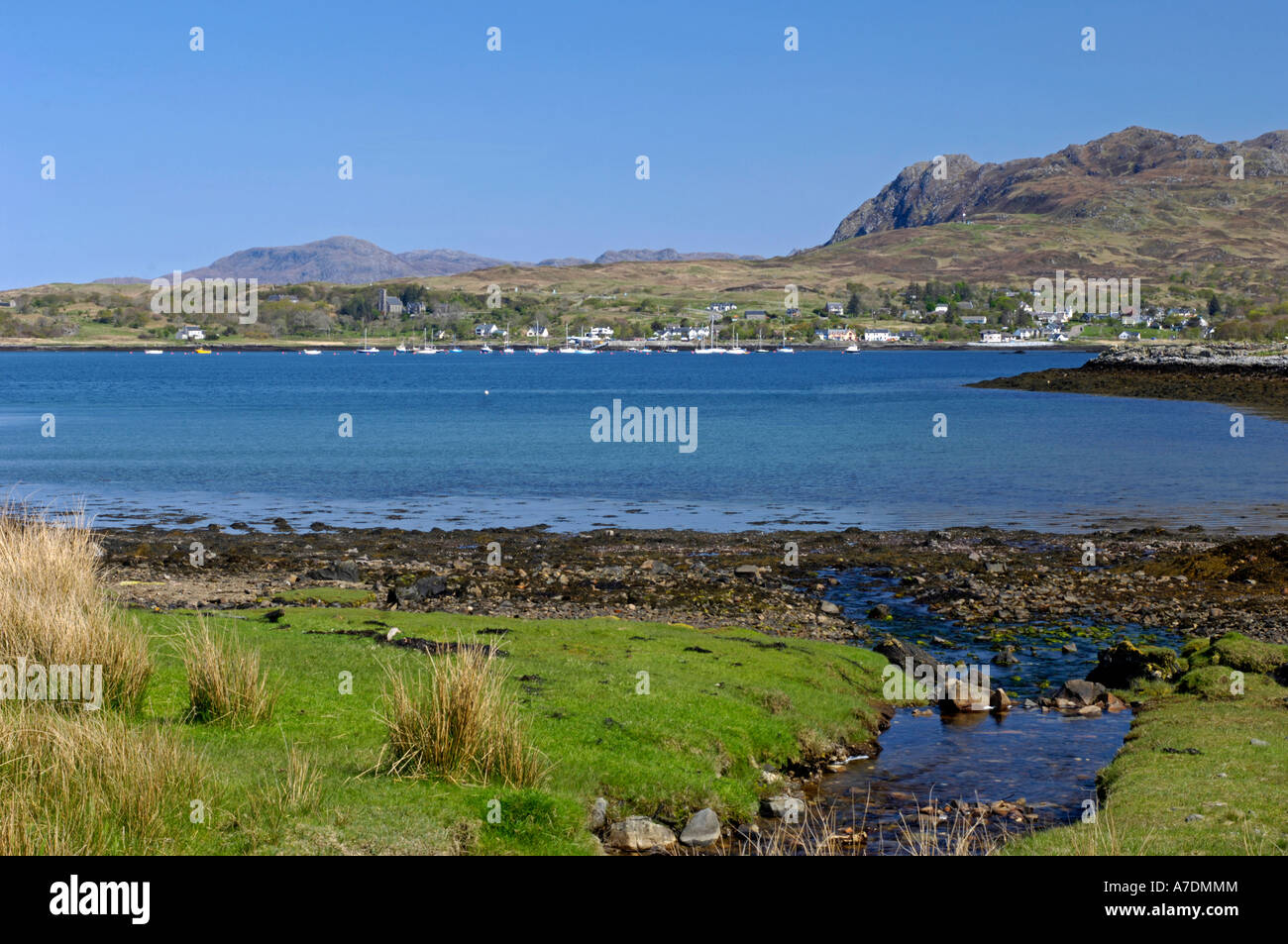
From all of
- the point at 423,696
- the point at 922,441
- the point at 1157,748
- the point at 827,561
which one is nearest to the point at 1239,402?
the point at 922,441

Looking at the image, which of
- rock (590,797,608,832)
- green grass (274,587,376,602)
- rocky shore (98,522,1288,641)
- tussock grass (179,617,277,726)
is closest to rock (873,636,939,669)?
rocky shore (98,522,1288,641)

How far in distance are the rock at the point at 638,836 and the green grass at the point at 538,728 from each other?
1.56 ft

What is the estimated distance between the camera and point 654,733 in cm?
1625

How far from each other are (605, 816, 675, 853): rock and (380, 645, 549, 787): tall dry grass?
1.16 meters

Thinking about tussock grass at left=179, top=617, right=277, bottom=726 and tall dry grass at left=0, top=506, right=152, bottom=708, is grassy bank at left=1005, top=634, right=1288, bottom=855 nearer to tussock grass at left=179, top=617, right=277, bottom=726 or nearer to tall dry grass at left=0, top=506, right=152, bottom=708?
tussock grass at left=179, top=617, right=277, bottom=726

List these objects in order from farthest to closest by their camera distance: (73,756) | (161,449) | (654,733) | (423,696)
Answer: (161,449) → (654,733) → (423,696) → (73,756)

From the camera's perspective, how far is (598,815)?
13.8m

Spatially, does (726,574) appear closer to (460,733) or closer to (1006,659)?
(1006,659)

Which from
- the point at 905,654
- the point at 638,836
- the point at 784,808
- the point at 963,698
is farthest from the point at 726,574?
the point at 638,836

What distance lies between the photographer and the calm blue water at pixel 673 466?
45719 mm

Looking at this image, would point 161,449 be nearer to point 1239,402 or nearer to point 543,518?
point 543,518

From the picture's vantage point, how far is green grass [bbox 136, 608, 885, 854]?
1171 centimetres

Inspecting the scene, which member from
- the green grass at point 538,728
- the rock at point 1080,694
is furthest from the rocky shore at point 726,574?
the rock at point 1080,694
